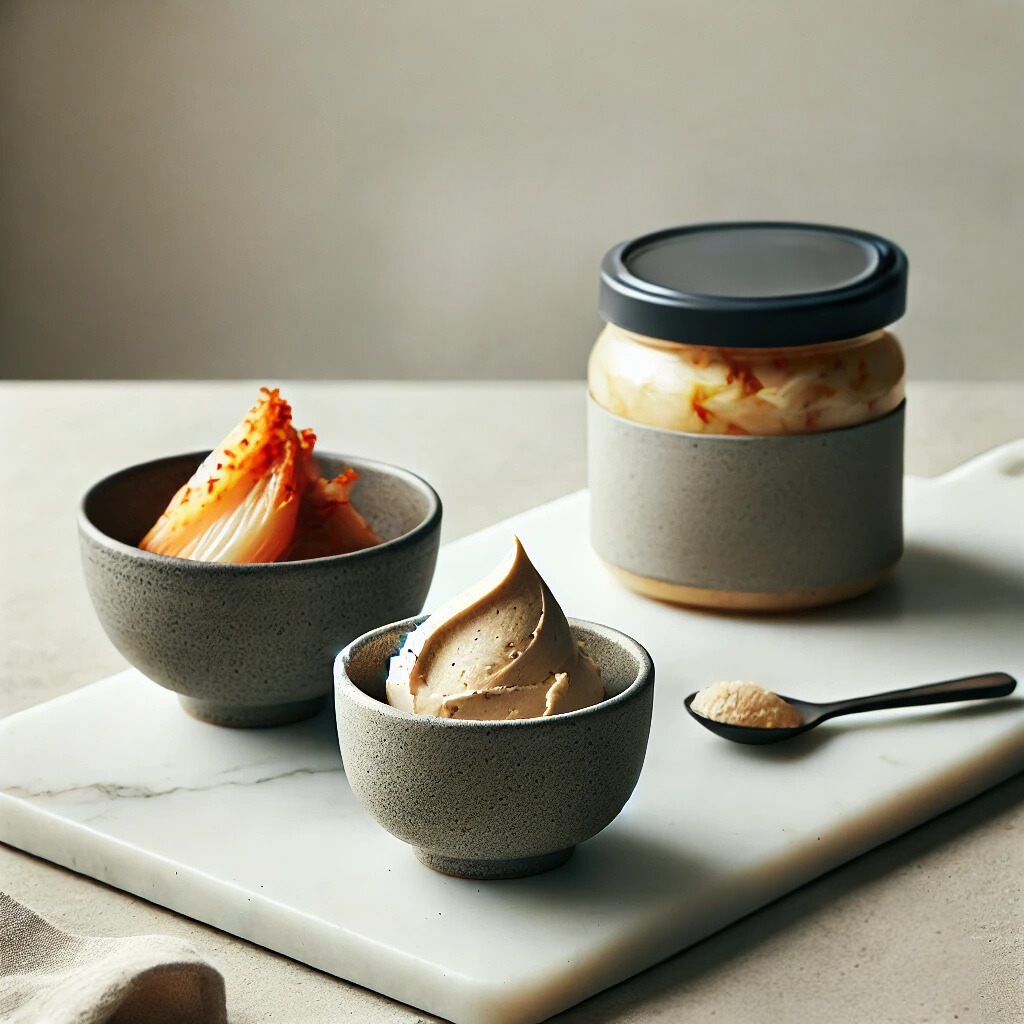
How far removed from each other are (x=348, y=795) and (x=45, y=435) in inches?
33.0

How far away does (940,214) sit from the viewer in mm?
3082

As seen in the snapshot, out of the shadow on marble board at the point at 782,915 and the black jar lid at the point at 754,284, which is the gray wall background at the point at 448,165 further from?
the shadow on marble board at the point at 782,915

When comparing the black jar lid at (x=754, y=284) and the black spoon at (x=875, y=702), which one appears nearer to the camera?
the black spoon at (x=875, y=702)

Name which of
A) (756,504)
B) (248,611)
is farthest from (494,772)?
(756,504)

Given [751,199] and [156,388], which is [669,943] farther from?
[751,199]

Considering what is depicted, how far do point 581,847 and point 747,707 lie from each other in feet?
0.51


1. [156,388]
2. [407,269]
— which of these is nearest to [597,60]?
[407,269]

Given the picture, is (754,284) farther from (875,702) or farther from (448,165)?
(448,165)

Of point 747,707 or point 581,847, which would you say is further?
point 747,707

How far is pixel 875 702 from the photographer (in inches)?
34.1

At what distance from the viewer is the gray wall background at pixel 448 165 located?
119 inches

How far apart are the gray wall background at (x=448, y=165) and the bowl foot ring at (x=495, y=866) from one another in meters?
2.57

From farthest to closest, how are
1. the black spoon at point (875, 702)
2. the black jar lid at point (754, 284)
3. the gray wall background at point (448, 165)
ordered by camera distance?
1. the gray wall background at point (448, 165)
2. the black jar lid at point (754, 284)
3. the black spoon at point (875, 702)

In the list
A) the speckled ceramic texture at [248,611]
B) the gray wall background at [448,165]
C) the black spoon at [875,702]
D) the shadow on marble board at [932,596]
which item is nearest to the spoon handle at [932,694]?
the black spoon at [875,702]
